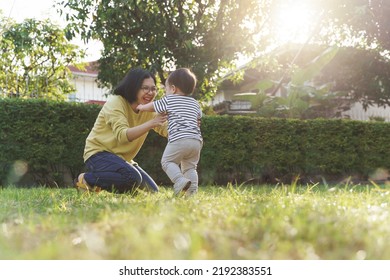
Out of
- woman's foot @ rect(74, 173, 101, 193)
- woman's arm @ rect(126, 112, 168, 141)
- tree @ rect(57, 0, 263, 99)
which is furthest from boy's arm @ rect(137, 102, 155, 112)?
tree @ rect(57, 0, 263, 99)

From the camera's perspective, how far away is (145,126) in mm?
4410

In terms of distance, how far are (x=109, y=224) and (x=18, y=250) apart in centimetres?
41

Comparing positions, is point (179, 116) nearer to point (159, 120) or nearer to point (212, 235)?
point (159, 120)

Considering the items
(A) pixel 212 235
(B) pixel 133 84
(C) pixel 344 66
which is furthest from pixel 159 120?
(C) pixel 344 66

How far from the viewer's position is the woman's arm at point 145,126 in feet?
14.4

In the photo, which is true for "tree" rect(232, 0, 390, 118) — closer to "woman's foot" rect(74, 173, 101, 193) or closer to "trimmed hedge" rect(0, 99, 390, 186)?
"trimmed hedge" rect(0, 99, 390, 186)

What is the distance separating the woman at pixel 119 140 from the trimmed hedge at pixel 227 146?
3540 mm

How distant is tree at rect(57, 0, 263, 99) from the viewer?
1099cm

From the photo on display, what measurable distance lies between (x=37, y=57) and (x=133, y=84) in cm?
1481

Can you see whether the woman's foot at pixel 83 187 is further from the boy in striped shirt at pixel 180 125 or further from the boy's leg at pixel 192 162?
the boy's leg at pixel 192 162

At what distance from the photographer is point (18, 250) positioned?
5.58 ft

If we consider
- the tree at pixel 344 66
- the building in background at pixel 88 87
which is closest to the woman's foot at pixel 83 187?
the tree at pixel 344 66

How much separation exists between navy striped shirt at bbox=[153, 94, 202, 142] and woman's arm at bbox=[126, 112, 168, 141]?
189mm

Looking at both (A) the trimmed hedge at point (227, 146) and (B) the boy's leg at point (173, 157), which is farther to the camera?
(A) the trimmed hedge at point (227, 146)
